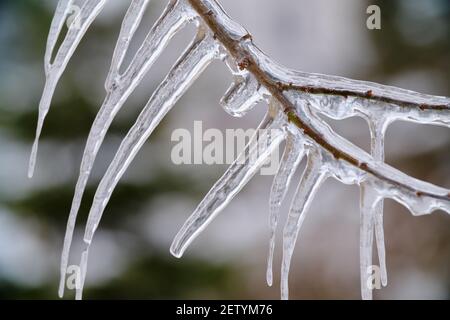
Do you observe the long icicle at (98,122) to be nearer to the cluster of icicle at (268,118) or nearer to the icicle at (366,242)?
the cluster of icicle at (268,118)

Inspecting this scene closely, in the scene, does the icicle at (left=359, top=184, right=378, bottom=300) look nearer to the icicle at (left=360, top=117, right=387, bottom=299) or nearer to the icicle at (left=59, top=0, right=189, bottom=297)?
the icicle at (left=360, top=117, right=387, bottom=299)

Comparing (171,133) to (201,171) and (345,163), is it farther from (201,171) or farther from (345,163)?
(345,163)

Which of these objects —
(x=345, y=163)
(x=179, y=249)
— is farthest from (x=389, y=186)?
(x=179, y=249)

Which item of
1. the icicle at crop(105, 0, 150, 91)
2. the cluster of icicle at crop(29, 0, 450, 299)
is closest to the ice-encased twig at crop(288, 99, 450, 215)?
the cluster of icicle at crop(29, 0, 450, 299)

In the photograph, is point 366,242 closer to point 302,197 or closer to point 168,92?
point 302,197

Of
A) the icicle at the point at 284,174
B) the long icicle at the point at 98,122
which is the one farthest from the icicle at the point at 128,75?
the icicle at the point at 284,174

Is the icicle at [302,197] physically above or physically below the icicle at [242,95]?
below

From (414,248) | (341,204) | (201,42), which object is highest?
(341,204)
